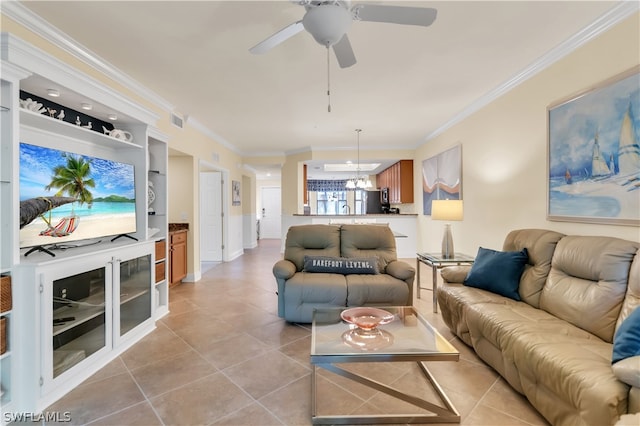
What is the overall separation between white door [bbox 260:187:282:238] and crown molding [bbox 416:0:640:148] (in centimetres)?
765

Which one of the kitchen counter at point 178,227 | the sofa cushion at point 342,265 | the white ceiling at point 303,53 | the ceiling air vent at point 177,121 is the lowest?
the sofa cushion at point 342,265

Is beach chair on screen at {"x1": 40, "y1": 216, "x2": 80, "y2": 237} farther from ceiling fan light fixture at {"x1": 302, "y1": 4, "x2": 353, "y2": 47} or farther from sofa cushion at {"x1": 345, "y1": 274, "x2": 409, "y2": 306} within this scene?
sofa cushion at {"x1": 345, "y1": 274, "x2": 409, "y2": 306}

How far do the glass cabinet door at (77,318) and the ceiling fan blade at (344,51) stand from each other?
240 centimetres

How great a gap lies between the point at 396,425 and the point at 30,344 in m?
2.24

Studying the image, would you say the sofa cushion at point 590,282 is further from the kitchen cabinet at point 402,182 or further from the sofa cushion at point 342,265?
the kitchen cabinet at point 402,182

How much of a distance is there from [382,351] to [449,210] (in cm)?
244

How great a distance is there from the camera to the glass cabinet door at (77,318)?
197cm

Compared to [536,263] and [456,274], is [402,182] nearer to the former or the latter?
[456,274]

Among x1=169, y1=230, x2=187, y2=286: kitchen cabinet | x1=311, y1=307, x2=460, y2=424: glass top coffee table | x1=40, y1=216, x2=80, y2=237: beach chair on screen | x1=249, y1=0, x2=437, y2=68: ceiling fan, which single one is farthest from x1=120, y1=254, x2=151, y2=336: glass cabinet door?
x1=249, y1=0, x2=437, y2=68: ceiling fan

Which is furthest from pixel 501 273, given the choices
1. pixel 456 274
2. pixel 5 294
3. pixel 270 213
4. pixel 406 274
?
pixel 270 213

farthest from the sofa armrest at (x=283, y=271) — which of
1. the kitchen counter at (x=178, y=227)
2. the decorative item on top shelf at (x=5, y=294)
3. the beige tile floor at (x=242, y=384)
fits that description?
the kitchen counter at (x=178, y=227)

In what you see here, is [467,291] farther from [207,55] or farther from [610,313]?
[207,55]

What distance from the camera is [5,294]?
1.68 meters

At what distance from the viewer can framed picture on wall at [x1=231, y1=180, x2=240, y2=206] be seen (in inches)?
261
